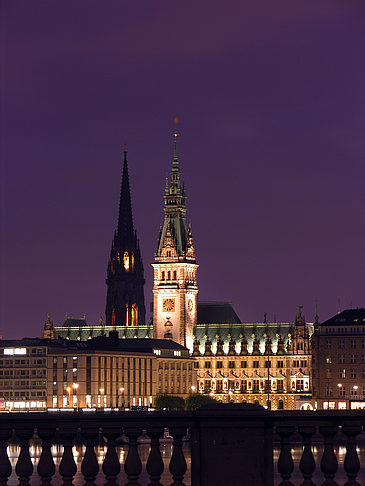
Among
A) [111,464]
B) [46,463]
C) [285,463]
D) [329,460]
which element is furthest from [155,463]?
[329,460]

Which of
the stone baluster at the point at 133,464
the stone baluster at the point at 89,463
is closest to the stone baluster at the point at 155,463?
the stone baluster at the point at 133,464

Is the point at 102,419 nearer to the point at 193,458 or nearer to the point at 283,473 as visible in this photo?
the point at 193,458

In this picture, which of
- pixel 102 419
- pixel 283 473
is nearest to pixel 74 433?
pixel 102 419

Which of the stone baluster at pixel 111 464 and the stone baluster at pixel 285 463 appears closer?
the stone baluster at pixel 285 463

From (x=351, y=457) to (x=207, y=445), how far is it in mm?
1796

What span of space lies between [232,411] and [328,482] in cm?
146

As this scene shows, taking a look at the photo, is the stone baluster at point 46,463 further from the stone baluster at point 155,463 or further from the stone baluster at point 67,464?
the stone baluster at point 155,463

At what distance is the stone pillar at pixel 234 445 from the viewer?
1712 centimetres

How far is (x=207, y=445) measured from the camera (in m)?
17.3

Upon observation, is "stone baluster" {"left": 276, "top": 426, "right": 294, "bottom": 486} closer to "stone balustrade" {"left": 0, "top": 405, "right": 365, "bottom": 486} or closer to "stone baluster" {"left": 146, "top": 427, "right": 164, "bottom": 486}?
"stone balustrade" {"left": 0, "top": 405, "right": 365, "bottom": 486}

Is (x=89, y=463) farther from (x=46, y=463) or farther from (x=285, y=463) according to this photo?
(x=285, y=463)

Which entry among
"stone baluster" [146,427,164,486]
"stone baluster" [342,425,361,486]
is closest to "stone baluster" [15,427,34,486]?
"stone baluster" [146,427,164,486]

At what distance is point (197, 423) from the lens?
17.4 m

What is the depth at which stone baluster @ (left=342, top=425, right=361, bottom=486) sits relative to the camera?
17.0 metres
